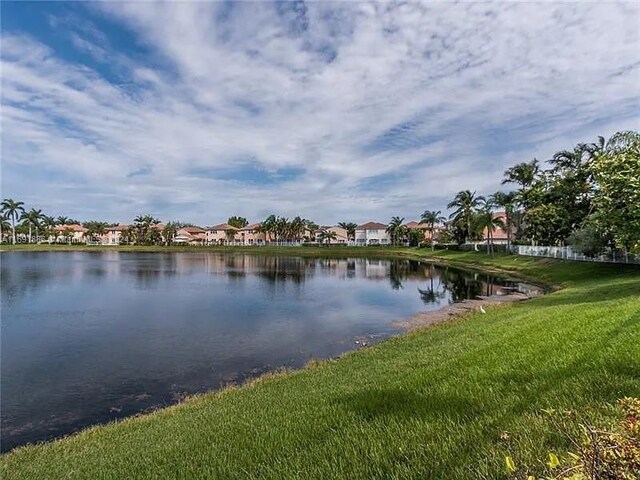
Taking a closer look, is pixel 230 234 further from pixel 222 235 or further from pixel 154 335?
pixel 154 335

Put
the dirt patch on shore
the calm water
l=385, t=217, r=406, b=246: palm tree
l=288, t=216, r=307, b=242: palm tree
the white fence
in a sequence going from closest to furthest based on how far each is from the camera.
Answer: the calm water < the dirt patch on shore < the white fence < l=385, t=217, r=406, b=246: palm tree < l=288, t=216, r=307, b=242: palm tree

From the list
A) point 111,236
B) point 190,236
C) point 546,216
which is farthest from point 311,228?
point 546,216

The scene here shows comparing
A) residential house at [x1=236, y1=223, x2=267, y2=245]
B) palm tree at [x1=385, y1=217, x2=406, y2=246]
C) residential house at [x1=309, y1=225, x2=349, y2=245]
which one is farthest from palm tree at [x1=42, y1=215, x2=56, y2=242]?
palm tree at [x1=385, y1=217, x2=406, y2=246]

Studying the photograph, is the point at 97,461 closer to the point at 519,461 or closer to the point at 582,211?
the point at 519,461

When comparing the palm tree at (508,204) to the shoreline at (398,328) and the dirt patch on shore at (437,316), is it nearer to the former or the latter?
the shoreline at (398,328)

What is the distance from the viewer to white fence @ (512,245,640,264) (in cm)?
3616

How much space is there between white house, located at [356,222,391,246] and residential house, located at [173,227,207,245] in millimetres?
58128

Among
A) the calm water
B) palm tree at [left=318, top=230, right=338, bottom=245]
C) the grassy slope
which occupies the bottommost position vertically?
the calm water

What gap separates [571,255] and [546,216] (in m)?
4.74

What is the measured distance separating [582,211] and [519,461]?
45330 mm

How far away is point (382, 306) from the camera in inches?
1244

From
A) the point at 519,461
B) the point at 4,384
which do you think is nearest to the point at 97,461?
the point at 519,461

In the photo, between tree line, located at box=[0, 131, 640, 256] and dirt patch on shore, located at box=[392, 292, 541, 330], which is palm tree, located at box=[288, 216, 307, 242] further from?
dirt patch on shore, located at box=[392, 292, 541, 330]

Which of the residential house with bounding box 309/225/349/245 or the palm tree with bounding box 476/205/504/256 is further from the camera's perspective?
the residential house with bounding box 309/225/349/245
